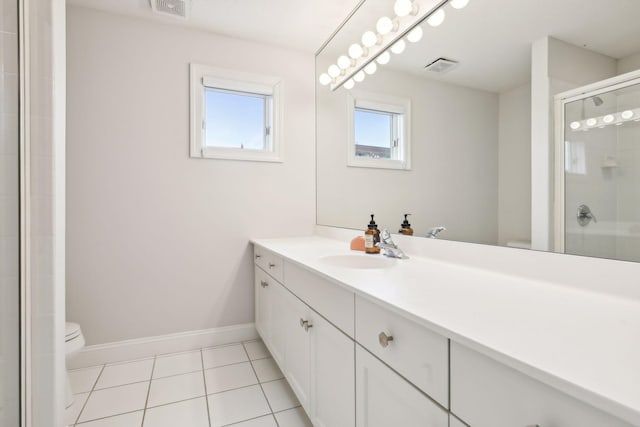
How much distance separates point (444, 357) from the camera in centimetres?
63

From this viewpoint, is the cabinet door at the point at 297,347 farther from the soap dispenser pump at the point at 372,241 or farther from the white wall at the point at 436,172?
the white wall at the point at 436,172

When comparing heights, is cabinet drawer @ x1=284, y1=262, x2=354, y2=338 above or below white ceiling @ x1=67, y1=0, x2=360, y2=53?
below

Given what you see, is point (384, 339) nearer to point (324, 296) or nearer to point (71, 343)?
point (324, 296)

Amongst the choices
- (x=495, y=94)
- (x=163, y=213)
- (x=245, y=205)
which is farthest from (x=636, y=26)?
(x=163, y=213)

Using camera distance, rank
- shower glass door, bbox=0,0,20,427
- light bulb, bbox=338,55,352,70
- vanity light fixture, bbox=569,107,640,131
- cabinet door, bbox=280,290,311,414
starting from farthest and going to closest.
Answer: light bulb, bbox=338,55,352,70
cabinet door, bbox=280,290,311,414
shower glass door, bbox=0,0,20,427
vanity light fixture, bbox=569,107,640,131

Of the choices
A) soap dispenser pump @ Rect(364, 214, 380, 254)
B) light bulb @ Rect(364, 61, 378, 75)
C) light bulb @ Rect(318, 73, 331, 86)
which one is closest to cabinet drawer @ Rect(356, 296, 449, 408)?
soap dispenser pump @ Rect(364, 214, 380, 254)

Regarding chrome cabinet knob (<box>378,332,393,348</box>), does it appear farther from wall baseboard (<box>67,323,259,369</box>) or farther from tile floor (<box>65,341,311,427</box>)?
wall baseboard (<box>67,323,259,369</box>)

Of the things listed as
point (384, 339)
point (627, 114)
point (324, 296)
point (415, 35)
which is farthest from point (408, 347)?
point (415, 35)

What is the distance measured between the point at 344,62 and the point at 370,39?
0.30 m

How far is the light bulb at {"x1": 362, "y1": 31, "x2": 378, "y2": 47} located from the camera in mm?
1793

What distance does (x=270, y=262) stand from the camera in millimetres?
1857

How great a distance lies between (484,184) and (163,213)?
192 cm

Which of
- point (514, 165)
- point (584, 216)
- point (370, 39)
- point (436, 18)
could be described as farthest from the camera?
point (370, 39)

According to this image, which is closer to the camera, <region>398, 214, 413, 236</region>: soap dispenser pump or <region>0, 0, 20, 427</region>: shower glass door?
<region>0, 0, 20, 427</region>: shower glass door
